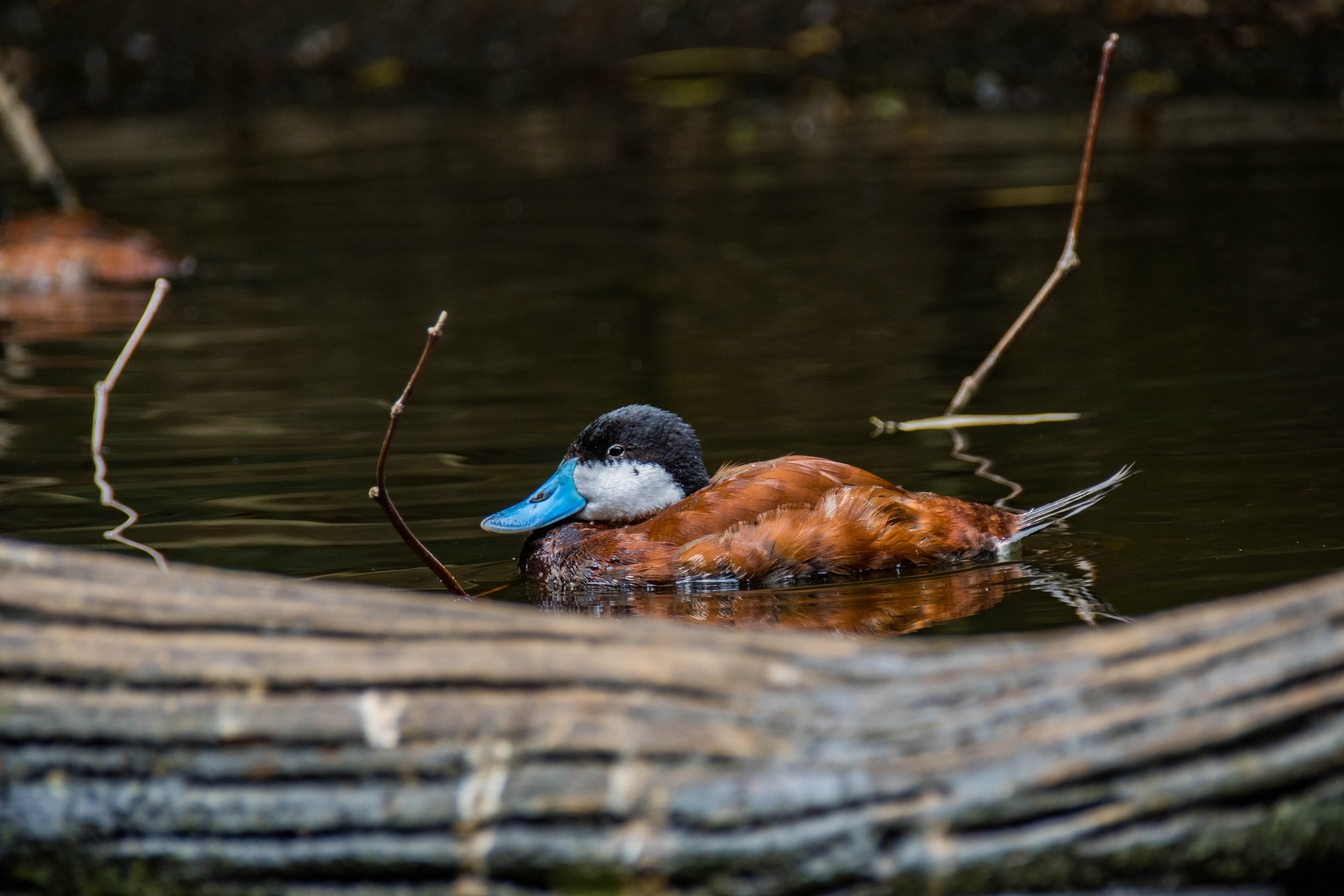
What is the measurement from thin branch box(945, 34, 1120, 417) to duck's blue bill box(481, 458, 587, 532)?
140cm

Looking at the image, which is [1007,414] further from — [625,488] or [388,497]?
[388,497]

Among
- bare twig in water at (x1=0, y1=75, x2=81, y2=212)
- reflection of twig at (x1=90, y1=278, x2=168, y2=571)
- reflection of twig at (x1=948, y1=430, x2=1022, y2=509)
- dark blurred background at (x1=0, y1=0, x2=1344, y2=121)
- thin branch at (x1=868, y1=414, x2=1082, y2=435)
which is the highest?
dark blurred background at (x1=0, y1=0, x2=1344, y2=121)

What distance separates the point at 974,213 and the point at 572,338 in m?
4.05

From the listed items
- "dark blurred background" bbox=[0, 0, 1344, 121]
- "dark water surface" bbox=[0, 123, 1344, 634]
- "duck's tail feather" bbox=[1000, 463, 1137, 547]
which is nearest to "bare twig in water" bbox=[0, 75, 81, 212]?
"dark water surface" bbox=[0, 123, 1344, 634]

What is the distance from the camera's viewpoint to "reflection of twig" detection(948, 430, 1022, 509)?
4.73 metres

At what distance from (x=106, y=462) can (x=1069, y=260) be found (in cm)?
320

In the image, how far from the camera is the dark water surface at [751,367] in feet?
14.1

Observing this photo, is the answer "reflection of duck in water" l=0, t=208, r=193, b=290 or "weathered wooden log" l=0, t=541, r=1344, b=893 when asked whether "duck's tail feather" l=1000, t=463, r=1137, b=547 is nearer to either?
"weathered wooden log" l=0, t=541, r=1344, b=893

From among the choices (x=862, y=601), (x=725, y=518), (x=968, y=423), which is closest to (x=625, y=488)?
(x=725, y=518)

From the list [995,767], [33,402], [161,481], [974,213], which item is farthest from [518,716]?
[974,213]

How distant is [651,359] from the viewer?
276 inches

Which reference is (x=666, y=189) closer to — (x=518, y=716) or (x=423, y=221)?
(x=423, y=221)

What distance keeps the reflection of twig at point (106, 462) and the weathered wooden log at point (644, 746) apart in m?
1.41

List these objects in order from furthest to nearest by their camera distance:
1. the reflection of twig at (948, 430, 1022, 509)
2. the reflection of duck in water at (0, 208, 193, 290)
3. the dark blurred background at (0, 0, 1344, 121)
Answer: the dark blurred background at (0, 0, 1344, 121), the reflection of duck in water at (0, 208, 193, 290), the reflection of twig at (948, 430, 1022, 509)
